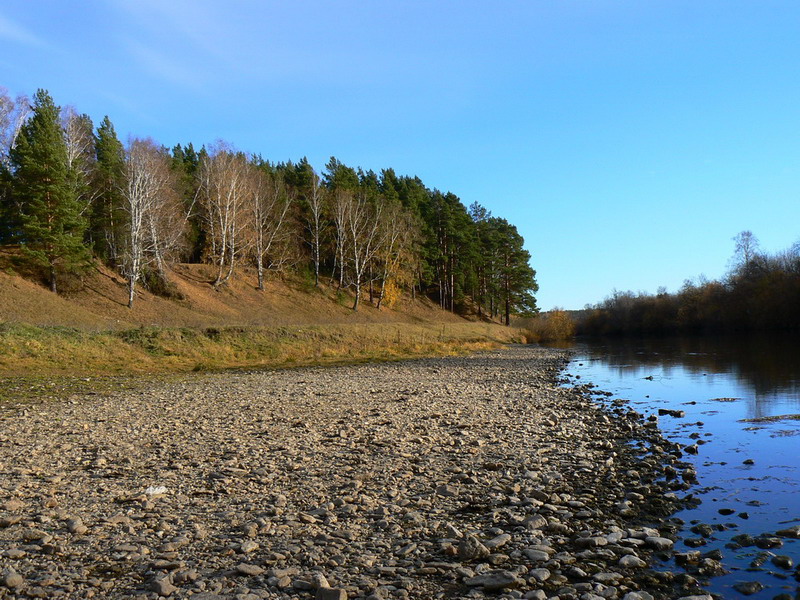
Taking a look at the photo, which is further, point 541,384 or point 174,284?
point 174,284

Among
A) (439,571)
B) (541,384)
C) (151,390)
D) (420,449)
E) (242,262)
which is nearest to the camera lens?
(439,571)

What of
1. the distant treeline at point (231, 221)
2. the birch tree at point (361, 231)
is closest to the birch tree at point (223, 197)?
the distant treeline at point (231, 221)

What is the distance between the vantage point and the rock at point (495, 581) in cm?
536

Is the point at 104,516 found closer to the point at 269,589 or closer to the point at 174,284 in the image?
the point at 269,589

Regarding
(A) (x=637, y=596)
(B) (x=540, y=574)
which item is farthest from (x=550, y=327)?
(A) (x=637, y=596)

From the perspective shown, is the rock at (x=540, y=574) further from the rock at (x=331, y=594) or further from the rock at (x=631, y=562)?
the rock at (x=331, y=594)

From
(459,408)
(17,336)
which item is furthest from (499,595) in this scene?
(17,336)

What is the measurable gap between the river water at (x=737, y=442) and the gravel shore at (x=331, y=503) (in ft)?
Result: 1.89

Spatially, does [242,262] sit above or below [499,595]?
above

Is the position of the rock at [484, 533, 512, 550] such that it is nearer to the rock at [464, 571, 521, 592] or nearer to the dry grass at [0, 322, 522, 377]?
the rock at [464, 571, 521, 592]

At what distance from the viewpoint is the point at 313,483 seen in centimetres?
857

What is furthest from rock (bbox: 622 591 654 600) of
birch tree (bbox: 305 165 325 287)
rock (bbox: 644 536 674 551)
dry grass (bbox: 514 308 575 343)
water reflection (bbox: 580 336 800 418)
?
dry grass (bbox: 514 308 575 343)

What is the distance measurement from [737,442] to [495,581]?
31.9 feet

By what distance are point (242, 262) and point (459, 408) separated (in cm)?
5079
